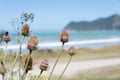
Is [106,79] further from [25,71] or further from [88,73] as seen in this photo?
[25,71]

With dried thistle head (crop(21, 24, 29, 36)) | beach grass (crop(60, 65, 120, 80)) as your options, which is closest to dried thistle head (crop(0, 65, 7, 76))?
dried thistle head (crop(21, 24, 29, 36))

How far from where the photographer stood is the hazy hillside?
517 feet

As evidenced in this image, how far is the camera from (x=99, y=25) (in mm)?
164750

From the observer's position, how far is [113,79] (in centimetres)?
1598

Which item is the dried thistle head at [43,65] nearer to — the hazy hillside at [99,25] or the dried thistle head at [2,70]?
the dried thistle head at [2,70]

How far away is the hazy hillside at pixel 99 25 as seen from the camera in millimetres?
157500

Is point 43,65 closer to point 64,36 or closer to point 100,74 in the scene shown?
point 64,36

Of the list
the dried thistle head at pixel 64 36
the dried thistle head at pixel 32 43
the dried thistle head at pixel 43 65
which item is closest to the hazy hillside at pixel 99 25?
the dried thistle head at pixel 64 36

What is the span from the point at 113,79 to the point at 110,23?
150m

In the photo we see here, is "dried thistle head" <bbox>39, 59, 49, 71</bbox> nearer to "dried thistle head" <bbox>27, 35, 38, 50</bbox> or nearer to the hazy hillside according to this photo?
"dried thistle head" <bbox>27, 35, 38, 50</bbox>

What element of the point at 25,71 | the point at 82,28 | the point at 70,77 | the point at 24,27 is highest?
the point at 24,27

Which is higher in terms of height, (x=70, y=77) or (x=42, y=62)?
(x=42, y=62)

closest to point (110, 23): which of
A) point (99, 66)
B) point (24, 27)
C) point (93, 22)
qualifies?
point (93, 22)

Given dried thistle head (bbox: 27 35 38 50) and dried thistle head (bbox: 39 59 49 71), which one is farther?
dried thistle head (bbox: 39 59 49 71)
